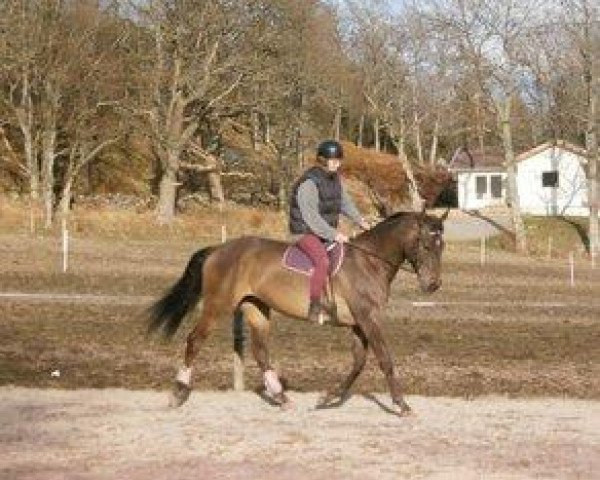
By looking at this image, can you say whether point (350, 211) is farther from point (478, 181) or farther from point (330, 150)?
point (478, 181)

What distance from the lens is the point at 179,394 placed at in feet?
37.9

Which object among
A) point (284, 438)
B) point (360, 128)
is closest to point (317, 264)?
point (284, 438)

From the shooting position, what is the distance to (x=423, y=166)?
85.4m

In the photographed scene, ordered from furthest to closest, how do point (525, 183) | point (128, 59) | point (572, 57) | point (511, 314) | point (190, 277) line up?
point (525, 183)
point (572, 57)
point (128, 59)
point (511, 314)
point (190, 277)

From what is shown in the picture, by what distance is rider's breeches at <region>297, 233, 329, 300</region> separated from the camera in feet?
37.1

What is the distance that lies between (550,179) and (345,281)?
70.8m

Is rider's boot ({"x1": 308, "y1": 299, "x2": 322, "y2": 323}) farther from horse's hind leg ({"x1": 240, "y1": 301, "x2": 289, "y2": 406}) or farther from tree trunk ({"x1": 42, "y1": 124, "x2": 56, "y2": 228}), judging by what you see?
tree trunk ({"x1": 42, "y1": 124, "x2": 56, "y2": 228})

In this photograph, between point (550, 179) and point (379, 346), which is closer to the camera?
point (379, 346)

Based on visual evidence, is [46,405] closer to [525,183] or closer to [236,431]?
[236,431]

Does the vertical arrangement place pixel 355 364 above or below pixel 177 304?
below

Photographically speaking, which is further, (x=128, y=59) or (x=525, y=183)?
(x=525, y=183)

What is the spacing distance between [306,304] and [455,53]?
1962 inches

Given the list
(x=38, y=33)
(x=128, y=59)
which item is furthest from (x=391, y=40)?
(x=38, y=33)

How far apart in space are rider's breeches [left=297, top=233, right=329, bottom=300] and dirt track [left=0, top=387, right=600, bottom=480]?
1262 millimetres
